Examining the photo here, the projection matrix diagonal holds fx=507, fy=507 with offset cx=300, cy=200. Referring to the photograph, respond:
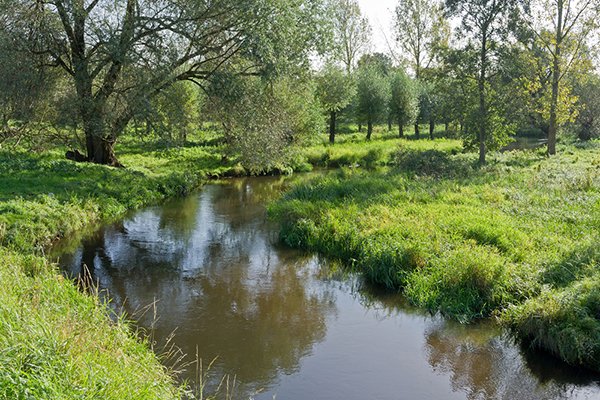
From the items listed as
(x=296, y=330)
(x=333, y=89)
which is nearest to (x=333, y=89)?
(x=333, y=89)

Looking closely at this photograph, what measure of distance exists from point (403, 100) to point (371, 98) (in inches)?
143

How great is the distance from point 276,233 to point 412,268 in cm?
651

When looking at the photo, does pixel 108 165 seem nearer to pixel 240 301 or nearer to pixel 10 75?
pixel 10 75

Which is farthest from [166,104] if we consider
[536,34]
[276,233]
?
[536,34]

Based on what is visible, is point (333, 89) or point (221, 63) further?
point (333, 89)

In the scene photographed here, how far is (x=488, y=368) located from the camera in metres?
8.77

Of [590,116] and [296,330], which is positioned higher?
[590,116]

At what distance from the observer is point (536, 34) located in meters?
32.4

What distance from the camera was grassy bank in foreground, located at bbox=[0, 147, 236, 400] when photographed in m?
5.22

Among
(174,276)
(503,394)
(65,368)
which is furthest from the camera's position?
(174,276)

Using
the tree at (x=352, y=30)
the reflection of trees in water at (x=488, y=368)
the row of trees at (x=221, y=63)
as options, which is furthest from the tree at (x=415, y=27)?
the reflection of trees in water at (x=488, y=368)

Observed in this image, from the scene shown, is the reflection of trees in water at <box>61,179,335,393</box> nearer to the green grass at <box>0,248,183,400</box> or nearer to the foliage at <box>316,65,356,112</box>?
the green grass at <box>0,248,183,400</box>

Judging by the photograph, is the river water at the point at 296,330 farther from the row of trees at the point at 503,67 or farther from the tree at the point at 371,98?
the tree at the point at 371,98

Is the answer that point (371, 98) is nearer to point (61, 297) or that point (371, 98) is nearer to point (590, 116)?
point (590, 116)
